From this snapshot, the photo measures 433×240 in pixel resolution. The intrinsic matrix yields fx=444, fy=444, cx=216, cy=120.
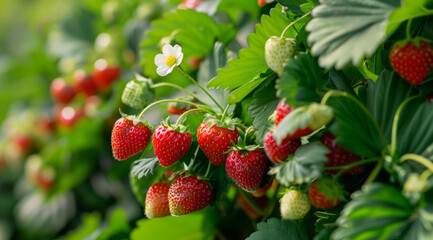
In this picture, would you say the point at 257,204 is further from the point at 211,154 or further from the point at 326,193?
the point at 326,193

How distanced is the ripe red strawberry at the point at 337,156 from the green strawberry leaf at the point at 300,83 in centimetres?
5

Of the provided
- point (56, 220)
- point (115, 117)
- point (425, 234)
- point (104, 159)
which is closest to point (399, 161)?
point (425, 234)

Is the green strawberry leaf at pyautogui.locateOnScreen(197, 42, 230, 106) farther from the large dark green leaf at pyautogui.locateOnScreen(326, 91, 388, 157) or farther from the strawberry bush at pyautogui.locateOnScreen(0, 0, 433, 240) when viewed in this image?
the large dark green leaf at pyautogui.locateOnScreen(326, 91, 388, 157)

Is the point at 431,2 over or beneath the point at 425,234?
over

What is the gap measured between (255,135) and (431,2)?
0.87 feet

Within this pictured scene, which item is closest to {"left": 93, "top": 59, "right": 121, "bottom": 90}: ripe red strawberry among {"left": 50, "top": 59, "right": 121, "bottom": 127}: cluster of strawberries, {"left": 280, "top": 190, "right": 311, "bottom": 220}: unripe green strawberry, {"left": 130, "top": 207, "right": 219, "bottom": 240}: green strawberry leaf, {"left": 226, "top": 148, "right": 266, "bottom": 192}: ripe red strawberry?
{"left": 50, "top": 59, "right": 121, "bottom": 127}: cluster of strawberries

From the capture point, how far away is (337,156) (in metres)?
0.49

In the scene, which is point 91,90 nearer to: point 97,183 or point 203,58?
point 97,183

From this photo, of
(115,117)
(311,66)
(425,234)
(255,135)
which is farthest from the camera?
(115,117)

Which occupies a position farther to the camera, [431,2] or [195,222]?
[195,222]

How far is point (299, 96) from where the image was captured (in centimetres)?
47

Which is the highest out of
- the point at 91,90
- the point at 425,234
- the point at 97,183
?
the point at 91,90

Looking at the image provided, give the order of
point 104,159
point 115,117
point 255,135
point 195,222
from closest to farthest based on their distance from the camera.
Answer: point 255,135 → point 195,222 → point 115,117 → point 104,159

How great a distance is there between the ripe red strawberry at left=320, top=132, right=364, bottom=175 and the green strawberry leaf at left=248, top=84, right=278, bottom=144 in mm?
86
